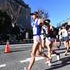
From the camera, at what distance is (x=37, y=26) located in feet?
34.6

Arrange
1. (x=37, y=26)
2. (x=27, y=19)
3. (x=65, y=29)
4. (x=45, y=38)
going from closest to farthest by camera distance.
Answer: (x=37, y=26), (x=45, y=38), (x=65, y=29), (x=27, y=19)

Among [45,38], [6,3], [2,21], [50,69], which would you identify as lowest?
[50,69]

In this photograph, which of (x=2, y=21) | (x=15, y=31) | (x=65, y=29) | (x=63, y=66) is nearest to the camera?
(x=63, y=66)

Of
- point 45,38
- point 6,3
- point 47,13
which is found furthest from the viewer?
point 6,3

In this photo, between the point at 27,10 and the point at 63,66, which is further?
the point at 27,10

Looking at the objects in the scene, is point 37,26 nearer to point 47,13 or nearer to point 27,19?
point 47,13

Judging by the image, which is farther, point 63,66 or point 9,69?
point 63,66

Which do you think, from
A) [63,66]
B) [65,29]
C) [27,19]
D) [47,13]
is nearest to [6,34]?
[47,13]

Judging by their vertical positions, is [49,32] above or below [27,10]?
below

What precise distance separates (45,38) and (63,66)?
1.58 metres

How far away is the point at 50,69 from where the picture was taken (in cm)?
1116

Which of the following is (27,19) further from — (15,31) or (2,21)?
(2,21)

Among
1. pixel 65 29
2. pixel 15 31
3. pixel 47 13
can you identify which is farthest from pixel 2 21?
pixel 65 29

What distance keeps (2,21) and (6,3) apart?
33.7 meters
